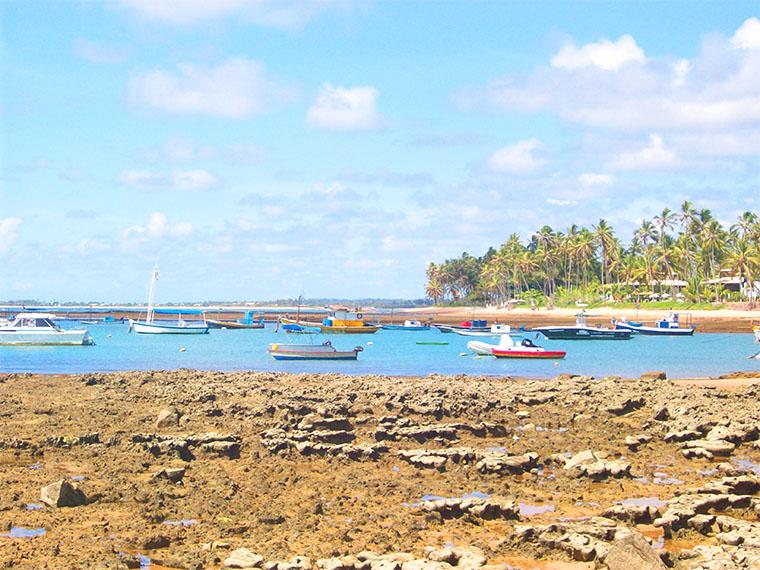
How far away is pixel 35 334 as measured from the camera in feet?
270

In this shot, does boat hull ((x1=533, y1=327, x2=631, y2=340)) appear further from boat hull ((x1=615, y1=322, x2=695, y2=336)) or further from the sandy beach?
the sandy beach

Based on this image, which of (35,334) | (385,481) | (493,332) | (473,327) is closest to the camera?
(385,481)

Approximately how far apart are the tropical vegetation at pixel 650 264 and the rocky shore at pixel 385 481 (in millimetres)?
116712

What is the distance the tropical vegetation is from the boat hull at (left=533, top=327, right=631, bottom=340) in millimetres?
36555

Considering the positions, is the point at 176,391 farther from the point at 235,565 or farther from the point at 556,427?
the point at 235,565

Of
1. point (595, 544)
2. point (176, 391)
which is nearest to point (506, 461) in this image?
point (595, 544)

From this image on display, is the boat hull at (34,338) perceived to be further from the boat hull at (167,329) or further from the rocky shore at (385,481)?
the rocky shore at (385,481)

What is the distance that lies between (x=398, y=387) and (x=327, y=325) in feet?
324

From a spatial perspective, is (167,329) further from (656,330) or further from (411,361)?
(656,330)

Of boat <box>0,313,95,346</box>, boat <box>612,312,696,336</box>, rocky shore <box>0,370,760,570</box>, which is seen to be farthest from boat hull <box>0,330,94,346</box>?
boat <box>612,312,696,336</box>

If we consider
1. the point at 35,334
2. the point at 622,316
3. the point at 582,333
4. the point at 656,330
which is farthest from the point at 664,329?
the point at 35,334

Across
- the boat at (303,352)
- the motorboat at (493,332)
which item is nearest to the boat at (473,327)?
the motorboat at (493,332)

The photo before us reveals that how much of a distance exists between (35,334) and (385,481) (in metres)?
72.8

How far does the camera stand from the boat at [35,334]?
82.2 meters
